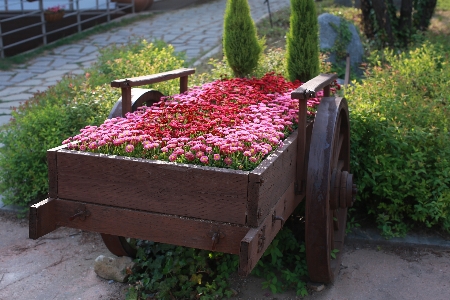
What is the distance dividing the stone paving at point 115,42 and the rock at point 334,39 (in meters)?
1.93

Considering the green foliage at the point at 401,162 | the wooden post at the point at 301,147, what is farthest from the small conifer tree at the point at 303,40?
the wooden post at the point at 301,147

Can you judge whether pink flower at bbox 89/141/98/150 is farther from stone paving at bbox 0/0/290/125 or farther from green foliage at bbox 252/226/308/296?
stone paving at bbox 0/0/290/125

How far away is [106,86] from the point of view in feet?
18.4

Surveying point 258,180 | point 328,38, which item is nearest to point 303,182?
point 258,180

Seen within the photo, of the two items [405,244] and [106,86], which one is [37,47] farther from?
[405,244]

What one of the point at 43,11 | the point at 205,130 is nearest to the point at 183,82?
the point at 205,130

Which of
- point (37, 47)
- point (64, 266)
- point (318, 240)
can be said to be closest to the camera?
point (318, 240)

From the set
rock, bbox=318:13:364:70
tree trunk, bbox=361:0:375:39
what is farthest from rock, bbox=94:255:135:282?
tree trunk, bbox=361:0:375:39

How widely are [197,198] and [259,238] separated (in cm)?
33

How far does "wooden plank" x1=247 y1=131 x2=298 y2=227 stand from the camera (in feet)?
8.61

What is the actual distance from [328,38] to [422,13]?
240 centimetres

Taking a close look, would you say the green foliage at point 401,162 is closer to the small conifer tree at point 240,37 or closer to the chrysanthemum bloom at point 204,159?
the small conifer tree at point 240,37

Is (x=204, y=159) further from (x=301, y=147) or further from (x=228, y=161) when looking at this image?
(x=301, y=147)

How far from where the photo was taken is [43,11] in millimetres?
11539
